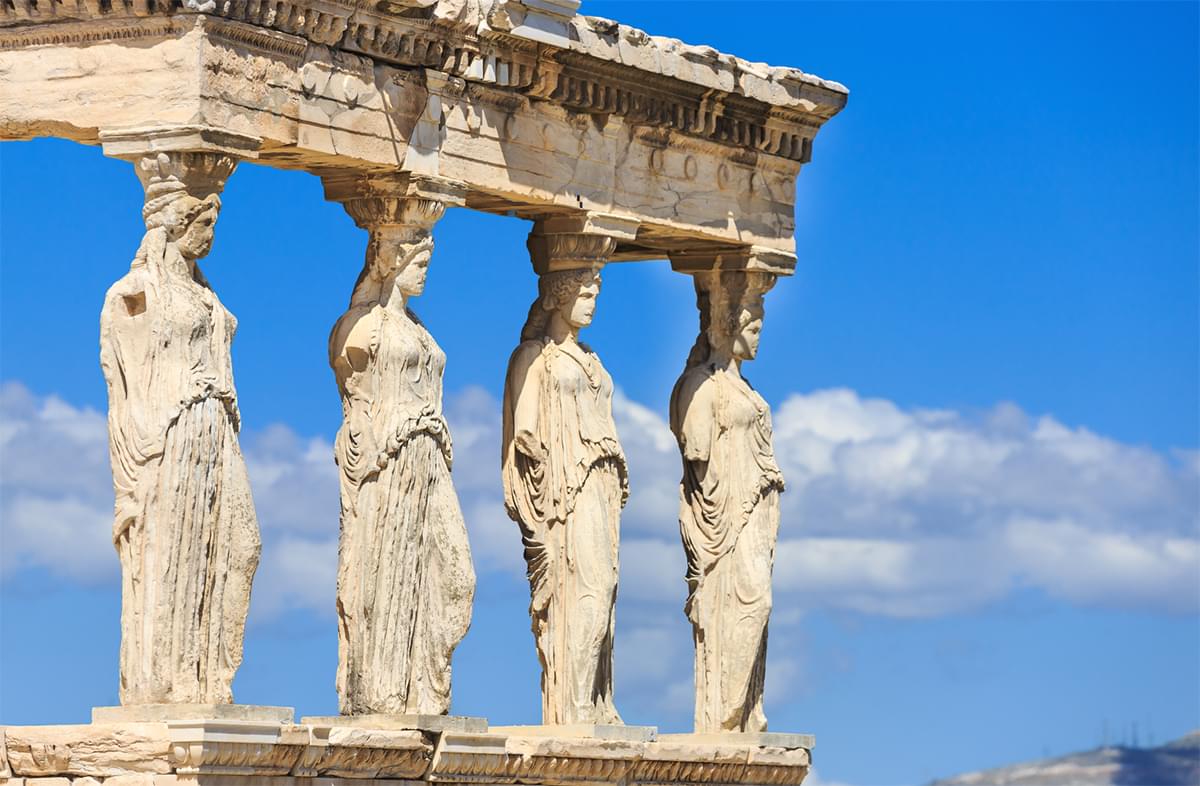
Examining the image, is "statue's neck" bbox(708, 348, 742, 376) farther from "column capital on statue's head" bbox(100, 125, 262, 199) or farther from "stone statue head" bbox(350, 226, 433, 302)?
"column capital on statue's head" bbox(100, 125, 262, 199)

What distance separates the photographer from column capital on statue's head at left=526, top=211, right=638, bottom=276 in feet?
76.7

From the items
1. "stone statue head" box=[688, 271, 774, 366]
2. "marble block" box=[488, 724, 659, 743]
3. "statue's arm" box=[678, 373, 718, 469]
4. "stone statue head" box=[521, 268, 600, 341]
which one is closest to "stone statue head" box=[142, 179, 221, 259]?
"stone statue head" box=[521, 268, 600, 341]

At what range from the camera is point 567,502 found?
76.2 feet

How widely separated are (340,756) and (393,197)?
3.30 m

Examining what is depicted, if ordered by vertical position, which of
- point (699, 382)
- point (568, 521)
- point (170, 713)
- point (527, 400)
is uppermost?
point (699, 382)

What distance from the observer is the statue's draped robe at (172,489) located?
2025 centimetres

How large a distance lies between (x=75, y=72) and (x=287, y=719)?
373 cm

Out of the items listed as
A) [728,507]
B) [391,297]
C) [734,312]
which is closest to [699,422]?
[728,507]

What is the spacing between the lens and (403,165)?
21859mm

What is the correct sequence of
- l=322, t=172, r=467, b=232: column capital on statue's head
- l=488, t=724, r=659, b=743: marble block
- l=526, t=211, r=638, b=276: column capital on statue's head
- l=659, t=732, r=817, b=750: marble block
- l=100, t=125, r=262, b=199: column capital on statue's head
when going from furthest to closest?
l=659, t=732, r=817, b=750: marble block, l=526, t=211, r=638, b=276: column capital on statue's head, l=488, t=724, r=659, b=743: marble block, l=322, t=172, r=467, b=232: column capital on statue's head, l=100, t=125, r=262, b=199: column capital on statue's head

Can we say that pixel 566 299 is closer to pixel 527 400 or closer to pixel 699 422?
pixel 527 400

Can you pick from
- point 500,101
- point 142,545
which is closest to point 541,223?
point 500,101

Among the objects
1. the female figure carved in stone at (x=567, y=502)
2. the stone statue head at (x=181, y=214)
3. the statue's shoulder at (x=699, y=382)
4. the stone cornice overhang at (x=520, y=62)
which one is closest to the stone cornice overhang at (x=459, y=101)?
the stone cornice overhang at (x=520, y=62)

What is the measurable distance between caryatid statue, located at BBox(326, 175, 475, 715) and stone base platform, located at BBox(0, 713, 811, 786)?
385 millimetres
